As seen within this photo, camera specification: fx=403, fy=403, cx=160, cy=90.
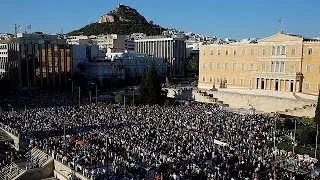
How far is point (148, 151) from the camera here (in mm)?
30359

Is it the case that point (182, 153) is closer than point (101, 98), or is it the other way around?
point (182, 153)

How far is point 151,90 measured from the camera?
61.0 meters

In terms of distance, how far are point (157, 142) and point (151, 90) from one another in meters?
28.2

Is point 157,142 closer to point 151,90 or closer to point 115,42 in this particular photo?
point 151,90

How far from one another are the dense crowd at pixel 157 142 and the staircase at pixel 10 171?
279 centimetres

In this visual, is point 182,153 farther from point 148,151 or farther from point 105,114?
point 105,114

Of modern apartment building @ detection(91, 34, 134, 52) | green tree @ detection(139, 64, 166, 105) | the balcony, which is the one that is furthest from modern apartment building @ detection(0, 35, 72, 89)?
modern apartment building @ detection(91, 34, 134, 52)

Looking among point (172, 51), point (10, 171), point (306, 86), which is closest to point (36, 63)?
point (306, 86)

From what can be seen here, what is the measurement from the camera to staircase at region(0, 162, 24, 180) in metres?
30.4

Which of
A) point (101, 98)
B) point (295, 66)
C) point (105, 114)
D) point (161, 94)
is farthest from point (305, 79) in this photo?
point (101, 98)

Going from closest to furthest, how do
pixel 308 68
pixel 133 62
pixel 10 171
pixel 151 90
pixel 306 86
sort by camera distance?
1. pixel 10 171
2. pixel 308 68
3. pixel 151 90
4. pixel 306 86
5. pixel 133 62

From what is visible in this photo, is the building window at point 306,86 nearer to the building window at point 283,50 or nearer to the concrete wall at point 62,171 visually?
the building window at point 283,50

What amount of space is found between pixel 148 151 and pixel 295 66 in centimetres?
3955

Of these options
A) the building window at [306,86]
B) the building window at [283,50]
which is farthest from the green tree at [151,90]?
the building window at [306,86]
